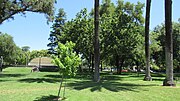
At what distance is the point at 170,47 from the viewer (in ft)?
64.1

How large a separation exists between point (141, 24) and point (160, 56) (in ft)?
22.0

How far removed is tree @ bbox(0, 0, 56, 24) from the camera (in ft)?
98.3

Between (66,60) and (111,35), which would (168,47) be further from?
(111,35)

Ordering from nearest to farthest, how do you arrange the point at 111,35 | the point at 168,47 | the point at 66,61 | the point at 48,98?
the point at 48,98 → the point at 66,61 → the point at 168,47 → the point at 111,35

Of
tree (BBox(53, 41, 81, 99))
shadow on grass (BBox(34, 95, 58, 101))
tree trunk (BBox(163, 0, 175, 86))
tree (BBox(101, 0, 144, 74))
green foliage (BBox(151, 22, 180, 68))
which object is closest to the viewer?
shadow on grass (BBox(34, 95, 58, 101))

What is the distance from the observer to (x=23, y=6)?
30672 millimetres

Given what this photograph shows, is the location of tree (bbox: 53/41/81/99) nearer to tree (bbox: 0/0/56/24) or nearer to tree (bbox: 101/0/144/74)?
tree (bbox: 0/0/56/24)

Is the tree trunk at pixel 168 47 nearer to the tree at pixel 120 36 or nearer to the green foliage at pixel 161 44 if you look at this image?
the tree at pixel 120 36

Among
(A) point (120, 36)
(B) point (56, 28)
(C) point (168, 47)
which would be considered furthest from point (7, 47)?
(C) point (168, 47)

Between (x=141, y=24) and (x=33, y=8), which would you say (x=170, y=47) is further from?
(x=141, y=24)

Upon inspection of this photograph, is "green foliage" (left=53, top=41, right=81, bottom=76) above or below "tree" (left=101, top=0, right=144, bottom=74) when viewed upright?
below

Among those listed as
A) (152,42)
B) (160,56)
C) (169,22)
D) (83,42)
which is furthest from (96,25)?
(160,56)

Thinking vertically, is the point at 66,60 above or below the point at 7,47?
below

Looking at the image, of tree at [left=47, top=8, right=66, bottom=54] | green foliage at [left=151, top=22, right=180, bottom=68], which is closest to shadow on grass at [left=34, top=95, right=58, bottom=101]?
green foliage at [left=151, top=22, right=180, bottom=68]
